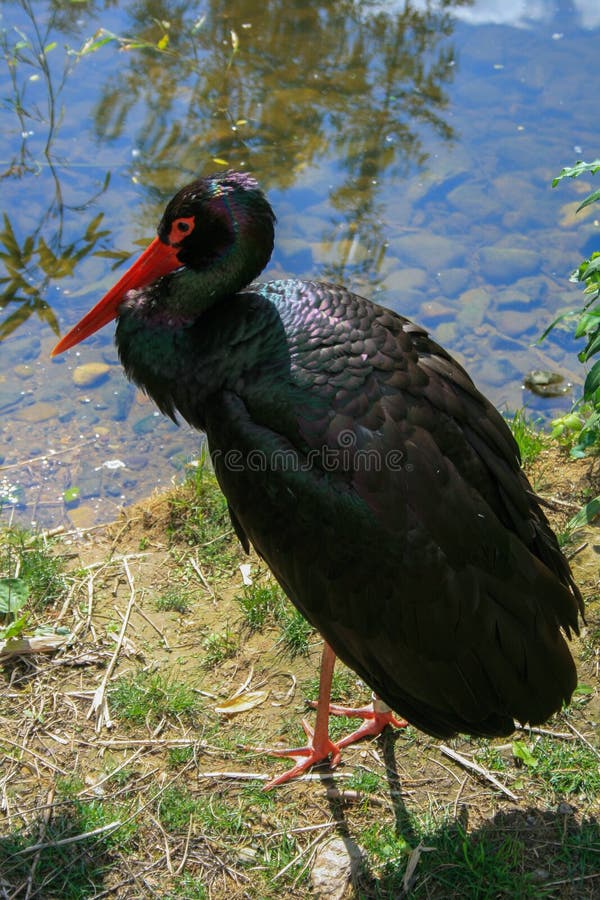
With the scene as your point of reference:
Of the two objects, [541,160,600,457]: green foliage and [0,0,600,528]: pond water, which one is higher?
[541,160,600,457]: green foliage

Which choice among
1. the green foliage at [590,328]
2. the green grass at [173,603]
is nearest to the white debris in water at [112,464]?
the green grass at [173,603]

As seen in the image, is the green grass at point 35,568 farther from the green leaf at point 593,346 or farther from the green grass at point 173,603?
the green leaf at point 593,346

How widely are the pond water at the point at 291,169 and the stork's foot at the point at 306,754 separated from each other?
7.33 feet

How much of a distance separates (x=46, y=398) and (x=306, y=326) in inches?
131

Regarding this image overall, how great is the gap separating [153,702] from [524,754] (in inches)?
57.4

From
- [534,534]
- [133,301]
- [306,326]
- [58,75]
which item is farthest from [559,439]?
[58,75]

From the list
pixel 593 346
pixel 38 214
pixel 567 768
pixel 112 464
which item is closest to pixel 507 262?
pixel 112 464

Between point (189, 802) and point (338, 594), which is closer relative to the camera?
point (338, 594)

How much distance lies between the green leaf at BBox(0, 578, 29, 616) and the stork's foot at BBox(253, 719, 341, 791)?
118 centimetres

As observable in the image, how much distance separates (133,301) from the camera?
3.69 metres

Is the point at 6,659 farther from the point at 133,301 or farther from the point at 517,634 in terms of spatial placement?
the point at 517,634

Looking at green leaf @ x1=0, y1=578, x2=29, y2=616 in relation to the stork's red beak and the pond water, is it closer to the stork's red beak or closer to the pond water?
the stork's red beak

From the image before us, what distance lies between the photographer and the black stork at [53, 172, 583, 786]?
301 cm

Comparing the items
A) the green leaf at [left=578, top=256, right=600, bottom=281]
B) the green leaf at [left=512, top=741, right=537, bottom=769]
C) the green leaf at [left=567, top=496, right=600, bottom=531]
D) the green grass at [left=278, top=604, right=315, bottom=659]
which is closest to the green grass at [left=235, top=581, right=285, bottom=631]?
the green grass at [left=278, top=604, right=315, bottom=659]
